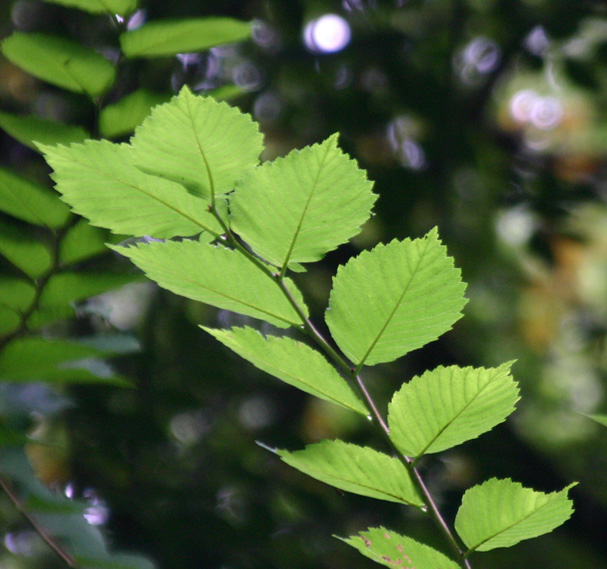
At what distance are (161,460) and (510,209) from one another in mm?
875

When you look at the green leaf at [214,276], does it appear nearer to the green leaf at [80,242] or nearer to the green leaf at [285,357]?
the green leaf at [285,357]

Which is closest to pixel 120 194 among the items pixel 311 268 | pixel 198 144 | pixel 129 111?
pixel 198 144

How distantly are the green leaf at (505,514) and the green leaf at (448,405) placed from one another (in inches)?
1.3

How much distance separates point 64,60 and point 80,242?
0.12 meters

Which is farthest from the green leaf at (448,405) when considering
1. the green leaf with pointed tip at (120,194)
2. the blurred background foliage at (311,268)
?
the blurred background foliage at (311,268)

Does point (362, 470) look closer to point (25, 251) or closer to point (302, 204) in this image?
point (302, 204)

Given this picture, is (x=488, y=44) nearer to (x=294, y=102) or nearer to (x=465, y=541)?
(x=294, y=102)

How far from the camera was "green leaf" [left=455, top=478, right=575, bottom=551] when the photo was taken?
0.31 metres

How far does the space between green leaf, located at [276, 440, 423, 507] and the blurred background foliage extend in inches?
20.1

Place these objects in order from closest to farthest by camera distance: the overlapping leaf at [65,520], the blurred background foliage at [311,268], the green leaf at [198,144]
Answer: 1. the green leaf at [198,144]
2. the overlapping leaf at [65,520]
3. the blurred background foliage at [311,268]

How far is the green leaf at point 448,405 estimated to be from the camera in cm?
31

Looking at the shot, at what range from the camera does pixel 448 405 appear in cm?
31

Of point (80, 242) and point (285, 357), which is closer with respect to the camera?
point (285, 357)

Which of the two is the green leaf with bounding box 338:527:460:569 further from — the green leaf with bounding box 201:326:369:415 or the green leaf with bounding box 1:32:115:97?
the green leaf with bounding box 1:32:115:97
